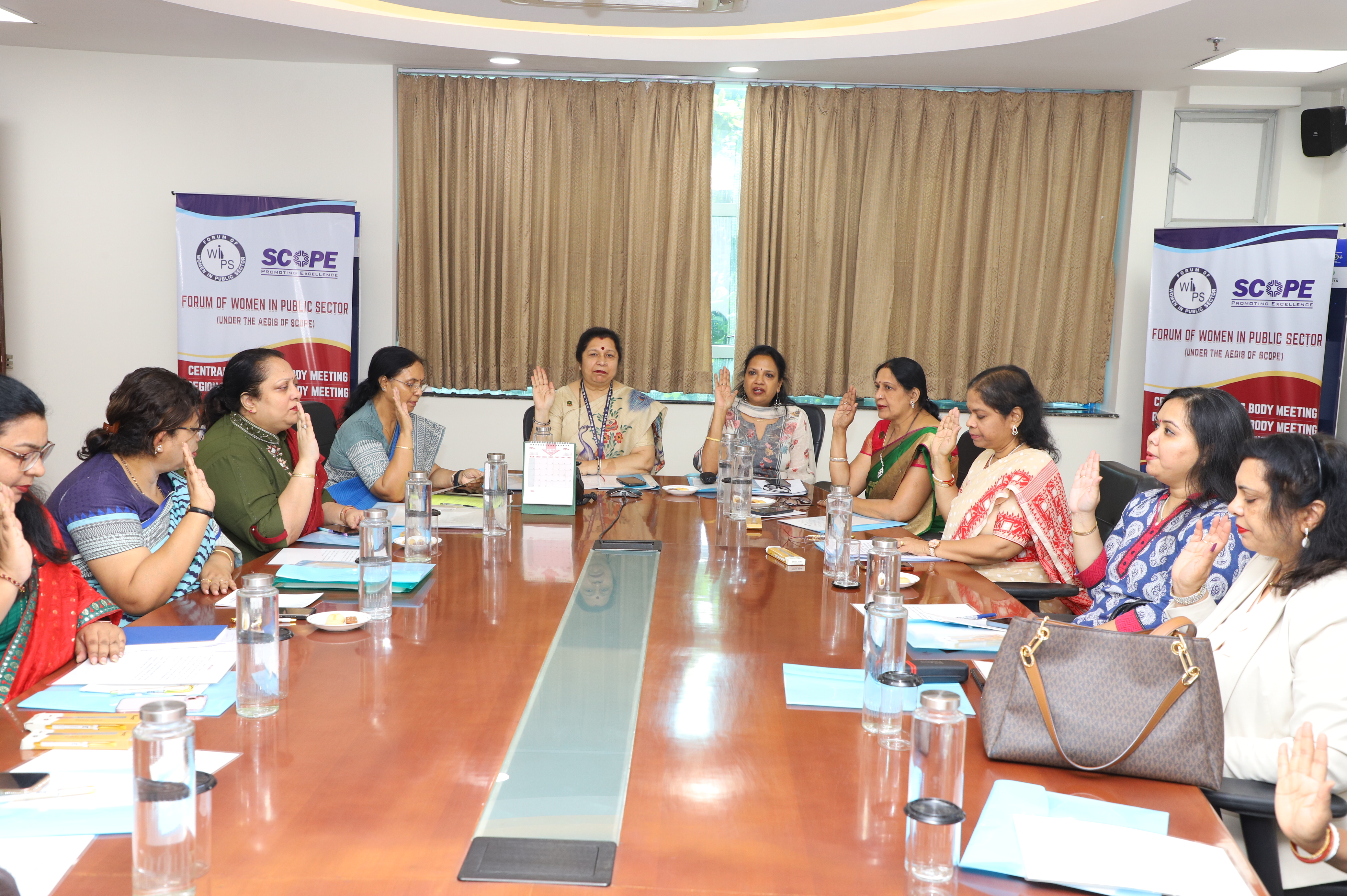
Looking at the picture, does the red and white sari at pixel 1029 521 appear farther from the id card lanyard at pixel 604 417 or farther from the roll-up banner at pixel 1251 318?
the roll-up banner at pixel 1251 318

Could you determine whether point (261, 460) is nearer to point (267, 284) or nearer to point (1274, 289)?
point (267, 284)

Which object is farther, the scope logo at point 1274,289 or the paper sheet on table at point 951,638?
the scope logo at point 1274,289

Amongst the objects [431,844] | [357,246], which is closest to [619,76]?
[357,246]

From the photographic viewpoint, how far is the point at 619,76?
567cm

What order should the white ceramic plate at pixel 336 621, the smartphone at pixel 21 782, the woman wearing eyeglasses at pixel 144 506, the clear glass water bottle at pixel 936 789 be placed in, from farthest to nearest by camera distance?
the woman wearing eyeglasses at pixel 144 506 < the white ceramic plate at pixel 336 621 < the smartphone at pixel 21 782 < the clear glass water bottle at pixel 936 789

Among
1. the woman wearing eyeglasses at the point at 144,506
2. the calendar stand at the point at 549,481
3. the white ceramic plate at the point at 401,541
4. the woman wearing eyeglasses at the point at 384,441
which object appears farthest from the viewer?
the woman wearing eyeglasses at the point at 384,441

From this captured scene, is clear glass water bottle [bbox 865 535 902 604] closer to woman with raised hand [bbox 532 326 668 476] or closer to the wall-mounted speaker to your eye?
woman with raised hand [bbox 532 326 668 476]

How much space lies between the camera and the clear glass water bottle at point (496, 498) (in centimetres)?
288

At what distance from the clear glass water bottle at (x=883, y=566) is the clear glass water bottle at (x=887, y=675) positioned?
0.50 meters

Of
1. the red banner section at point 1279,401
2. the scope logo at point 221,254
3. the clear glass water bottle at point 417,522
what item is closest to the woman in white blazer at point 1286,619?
the clear glass water bottle at point 417,522

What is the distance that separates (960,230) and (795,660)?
441 centimetres

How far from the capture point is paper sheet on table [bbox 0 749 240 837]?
120 centimetres

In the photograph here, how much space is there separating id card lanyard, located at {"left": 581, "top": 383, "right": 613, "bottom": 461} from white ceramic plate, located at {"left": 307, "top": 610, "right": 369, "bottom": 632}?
8.27 feet

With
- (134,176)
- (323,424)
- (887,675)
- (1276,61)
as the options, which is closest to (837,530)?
(887,675)
